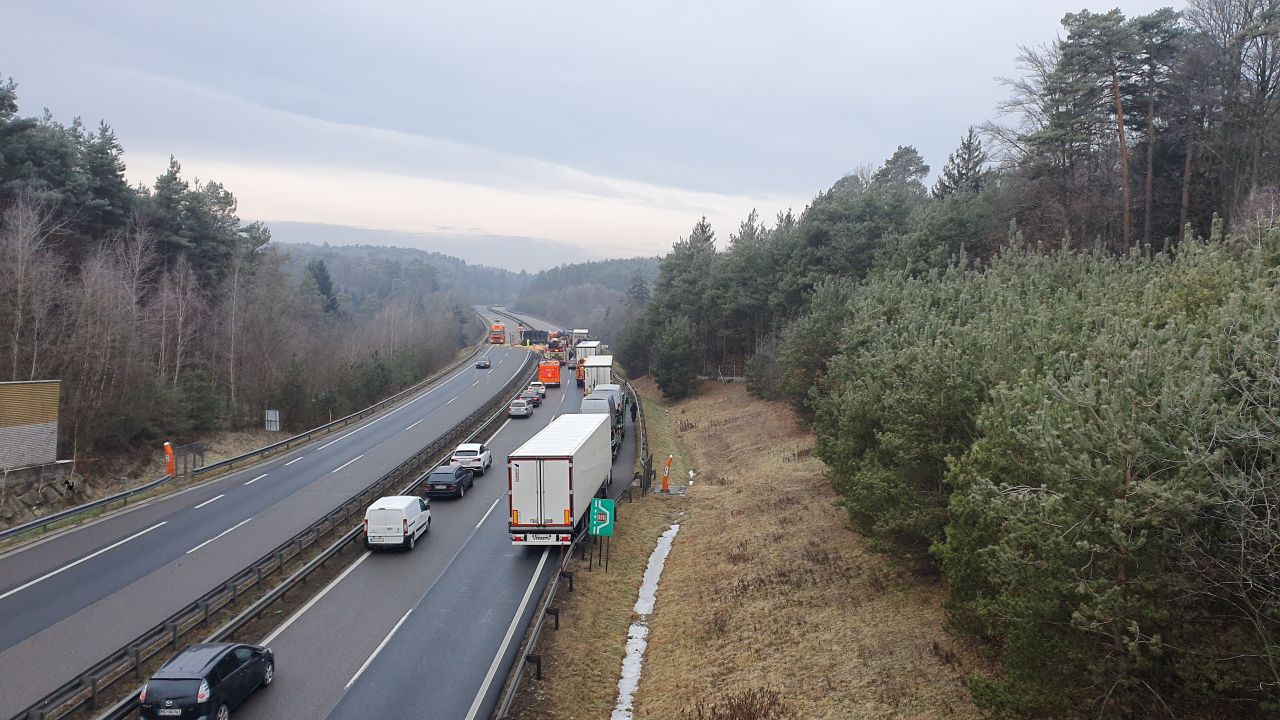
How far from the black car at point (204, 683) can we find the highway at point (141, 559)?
326cm

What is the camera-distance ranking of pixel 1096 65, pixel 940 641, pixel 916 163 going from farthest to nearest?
pixel 916 163 < pixel 1096 65 < pixel 940 641

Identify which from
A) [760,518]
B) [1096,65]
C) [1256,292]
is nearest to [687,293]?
[1096,65]

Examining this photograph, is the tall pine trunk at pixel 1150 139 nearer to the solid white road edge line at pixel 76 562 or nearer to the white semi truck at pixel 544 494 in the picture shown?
the white semi truck at pixel 544 494

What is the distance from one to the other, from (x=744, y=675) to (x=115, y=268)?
48850mm

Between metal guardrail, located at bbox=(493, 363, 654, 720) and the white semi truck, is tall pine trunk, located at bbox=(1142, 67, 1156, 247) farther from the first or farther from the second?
metal guardrail, located at bbox=(493, 363, 654, 720)

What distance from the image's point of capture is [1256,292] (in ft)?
38.5

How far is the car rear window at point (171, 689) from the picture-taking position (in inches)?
481

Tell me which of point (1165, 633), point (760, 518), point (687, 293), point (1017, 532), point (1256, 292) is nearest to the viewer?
point (1165, 633)

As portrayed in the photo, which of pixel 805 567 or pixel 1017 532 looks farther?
pixel 805 567

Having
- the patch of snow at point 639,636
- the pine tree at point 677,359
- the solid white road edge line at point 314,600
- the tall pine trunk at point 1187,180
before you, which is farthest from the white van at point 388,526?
the pine tree at point 677,359

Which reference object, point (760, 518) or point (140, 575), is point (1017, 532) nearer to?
point (760, 518)

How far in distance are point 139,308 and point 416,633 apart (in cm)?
4221

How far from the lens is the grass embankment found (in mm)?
14812

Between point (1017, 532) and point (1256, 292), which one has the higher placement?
point (1256, 292)
